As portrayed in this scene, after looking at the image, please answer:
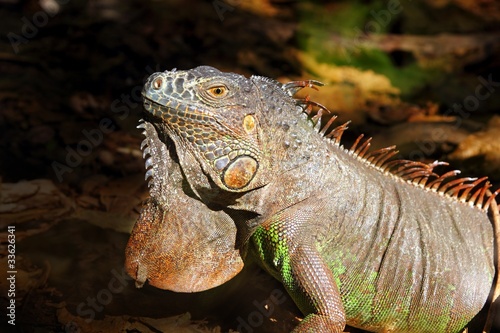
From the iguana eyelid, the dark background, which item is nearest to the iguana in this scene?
the iguana eyelid

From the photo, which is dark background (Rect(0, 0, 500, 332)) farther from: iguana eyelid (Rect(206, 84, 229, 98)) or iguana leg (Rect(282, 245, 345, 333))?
iguana eyelid (Rect(206, 84, 229, 98))

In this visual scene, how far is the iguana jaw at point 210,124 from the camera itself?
301cm

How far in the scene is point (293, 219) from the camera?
3154 mm

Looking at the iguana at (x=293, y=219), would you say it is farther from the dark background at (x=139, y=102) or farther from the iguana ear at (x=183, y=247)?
the dark background at (x=139, y=102)

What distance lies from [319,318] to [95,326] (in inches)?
65.2

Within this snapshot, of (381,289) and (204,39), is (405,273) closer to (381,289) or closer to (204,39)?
(381,289)

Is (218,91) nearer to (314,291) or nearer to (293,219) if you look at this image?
(293,219)

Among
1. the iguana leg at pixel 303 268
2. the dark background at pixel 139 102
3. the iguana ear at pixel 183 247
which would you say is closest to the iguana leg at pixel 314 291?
the iguana leg at pixel 303 268

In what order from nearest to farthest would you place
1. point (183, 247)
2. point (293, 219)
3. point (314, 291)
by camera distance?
point (314, 291) → point (293, 219) → point (183, 247)

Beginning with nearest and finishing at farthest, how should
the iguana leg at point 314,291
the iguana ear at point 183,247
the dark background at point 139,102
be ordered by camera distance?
the iguana leg at point 314,291 → the iguana ear at point 183,247 → the dark background at point 139,102

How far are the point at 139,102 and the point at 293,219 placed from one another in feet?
12.4

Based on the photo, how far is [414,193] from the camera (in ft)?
12.0

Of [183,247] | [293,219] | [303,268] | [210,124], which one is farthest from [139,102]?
[303,268]

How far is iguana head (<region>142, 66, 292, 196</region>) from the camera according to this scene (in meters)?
3.02
